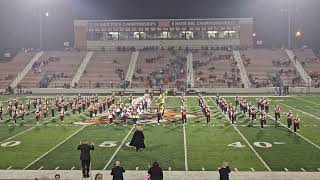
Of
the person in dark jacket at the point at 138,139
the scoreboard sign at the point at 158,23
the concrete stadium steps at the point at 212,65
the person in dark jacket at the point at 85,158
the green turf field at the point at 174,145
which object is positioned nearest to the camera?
the person in dark jacket at the point at 85,158

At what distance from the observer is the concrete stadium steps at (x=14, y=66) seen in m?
47.7

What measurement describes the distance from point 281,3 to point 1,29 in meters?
32.7

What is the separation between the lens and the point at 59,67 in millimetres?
50781

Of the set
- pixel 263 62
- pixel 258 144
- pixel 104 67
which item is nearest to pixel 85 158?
pixel 258 144

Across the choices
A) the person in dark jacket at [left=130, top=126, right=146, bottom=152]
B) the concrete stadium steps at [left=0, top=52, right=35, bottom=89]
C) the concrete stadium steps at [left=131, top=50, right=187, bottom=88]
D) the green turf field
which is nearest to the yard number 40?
the green turf field

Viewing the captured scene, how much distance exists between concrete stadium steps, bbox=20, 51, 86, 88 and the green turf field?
23485 mm

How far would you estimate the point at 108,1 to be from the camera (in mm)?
56188

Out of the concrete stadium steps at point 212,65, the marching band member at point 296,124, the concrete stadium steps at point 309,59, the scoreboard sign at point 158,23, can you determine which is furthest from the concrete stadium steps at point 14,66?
the marching band member at point 296,124

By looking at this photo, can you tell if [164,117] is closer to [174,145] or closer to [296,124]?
[296,124]

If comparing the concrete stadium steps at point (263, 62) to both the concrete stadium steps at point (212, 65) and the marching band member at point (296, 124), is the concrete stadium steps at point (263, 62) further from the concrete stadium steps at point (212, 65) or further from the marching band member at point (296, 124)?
the marching band member at point (296, 124)

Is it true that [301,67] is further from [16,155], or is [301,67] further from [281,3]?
[16,155]

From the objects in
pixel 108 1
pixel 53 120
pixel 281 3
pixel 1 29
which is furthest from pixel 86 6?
pixel 53 120

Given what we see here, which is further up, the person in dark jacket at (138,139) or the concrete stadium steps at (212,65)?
the concrete stadium steps at (212,65)

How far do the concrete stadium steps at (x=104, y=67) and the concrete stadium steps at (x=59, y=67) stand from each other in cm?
153
